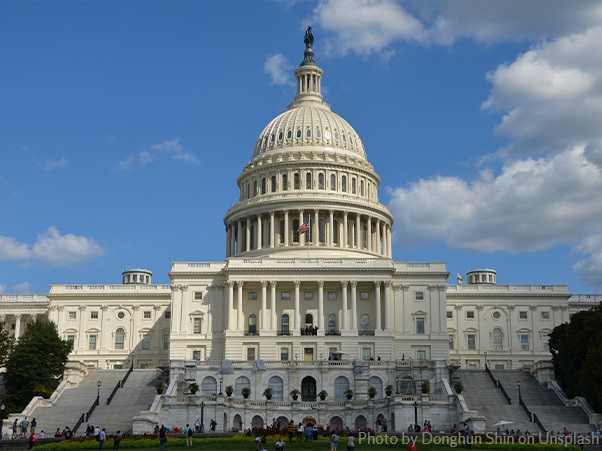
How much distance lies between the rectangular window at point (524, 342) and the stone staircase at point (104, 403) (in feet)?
166

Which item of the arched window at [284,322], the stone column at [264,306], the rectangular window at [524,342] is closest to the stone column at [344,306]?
the arched window at [284,322]

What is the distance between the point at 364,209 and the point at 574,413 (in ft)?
167

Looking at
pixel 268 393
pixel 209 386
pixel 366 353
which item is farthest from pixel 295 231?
pixel 268 393

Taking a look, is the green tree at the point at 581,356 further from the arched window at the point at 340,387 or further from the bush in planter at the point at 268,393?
the bush in planter at the point at 268,393

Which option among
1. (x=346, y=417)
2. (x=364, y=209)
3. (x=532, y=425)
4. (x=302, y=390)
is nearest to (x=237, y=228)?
(x=364, y=209)

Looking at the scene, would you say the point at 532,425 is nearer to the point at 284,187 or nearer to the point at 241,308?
the point at 241,308

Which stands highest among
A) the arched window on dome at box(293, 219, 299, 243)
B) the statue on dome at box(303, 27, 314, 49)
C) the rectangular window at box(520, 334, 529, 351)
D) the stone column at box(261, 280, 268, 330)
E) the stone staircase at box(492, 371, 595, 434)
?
the statue on dome at box(303, 27, 314, 49)

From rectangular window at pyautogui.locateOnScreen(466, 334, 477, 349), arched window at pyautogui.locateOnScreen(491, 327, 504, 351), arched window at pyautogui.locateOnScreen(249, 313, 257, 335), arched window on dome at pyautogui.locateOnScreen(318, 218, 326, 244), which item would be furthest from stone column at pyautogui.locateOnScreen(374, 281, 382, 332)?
arched window at pyautogui.locateOnScreen(491, 327, 504, 351)

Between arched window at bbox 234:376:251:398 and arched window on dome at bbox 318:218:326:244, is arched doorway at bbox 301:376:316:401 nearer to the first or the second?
arched window at bbox 234:376:251:398

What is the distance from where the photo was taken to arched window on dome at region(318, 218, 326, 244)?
412 ft

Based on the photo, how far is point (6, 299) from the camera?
13475 cm

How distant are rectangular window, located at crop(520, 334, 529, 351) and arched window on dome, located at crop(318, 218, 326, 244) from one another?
27.7 meters

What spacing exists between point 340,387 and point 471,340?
1535 inches

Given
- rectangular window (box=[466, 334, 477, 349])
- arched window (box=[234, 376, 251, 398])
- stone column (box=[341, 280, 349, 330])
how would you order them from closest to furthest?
arched window (box=[234, 376, 251, 398]), stone column (box=[341, 280, 349, 330]), rectangular window (box=[466, 334, 477, 349])
